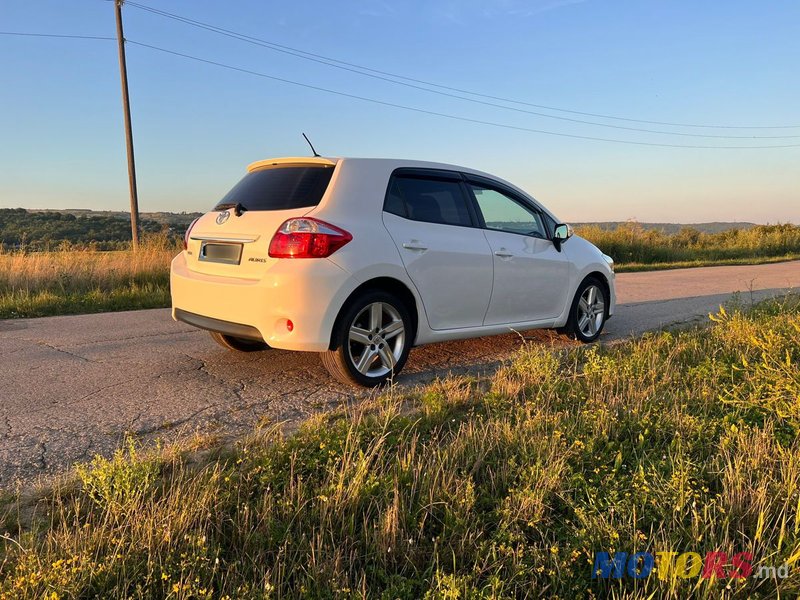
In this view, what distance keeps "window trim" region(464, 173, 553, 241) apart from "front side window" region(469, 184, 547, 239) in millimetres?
13

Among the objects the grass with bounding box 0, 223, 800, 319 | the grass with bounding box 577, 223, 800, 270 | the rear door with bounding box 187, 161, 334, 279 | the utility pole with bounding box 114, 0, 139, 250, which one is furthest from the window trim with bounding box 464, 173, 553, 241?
the utility pole with bounding box 114, 0, 139, 250

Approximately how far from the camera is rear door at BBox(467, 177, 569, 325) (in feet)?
17.7

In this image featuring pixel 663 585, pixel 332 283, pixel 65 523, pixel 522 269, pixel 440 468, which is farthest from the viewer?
pixel 522 269

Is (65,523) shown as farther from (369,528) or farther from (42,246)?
(42,246)

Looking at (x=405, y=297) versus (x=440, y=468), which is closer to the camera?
(x=440, y=468)

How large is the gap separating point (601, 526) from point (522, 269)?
3568mm

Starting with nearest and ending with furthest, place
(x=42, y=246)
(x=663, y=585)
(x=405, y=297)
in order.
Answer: (x=663, y=585), (x=405, y=297), (x=42, y=246)

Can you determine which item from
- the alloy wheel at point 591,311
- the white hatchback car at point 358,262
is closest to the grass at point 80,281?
the white hatchback car at point 358,262

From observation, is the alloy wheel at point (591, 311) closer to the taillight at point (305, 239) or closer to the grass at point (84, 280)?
the taillight at point (305, 239)

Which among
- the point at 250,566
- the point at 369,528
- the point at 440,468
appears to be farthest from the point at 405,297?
the point at 250,566

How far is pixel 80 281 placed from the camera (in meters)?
10.1

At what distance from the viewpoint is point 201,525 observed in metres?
2.16

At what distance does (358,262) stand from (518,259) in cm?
200

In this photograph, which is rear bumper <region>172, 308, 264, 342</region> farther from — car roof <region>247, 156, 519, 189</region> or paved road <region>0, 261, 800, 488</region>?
car roof <region>247, 156, 519, 189</region>
